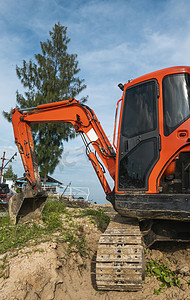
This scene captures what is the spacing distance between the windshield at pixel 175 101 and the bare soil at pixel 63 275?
223cm

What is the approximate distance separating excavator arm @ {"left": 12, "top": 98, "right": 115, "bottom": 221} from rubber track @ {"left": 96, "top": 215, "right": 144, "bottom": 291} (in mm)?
1893

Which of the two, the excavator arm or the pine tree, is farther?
the pine tree

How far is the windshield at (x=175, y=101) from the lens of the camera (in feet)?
13.0

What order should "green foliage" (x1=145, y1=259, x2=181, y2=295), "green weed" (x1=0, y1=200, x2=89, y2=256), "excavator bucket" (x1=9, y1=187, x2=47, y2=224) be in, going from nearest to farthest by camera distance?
"green foliage" (x1=145, y1=259, x2=181, y2=295), "green weed" (x1=0, y1=200, x2=89, y2=256), "excavator bucket" (x1=9, y1=187, x2=47, y2=224)

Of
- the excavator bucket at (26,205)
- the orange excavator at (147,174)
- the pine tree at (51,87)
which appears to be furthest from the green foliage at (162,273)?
the pine tree at (51,87)

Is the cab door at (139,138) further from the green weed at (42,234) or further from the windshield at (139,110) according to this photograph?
the green weed at (42,234)

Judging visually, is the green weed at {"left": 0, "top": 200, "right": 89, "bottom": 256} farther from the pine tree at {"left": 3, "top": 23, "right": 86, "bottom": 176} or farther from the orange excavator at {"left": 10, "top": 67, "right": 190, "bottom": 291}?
the pine tree at {"left": 3, "top": 23, "right": 86, "bottom": 176}

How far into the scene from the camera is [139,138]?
4.20 meters

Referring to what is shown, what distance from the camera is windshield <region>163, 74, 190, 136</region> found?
156 inches

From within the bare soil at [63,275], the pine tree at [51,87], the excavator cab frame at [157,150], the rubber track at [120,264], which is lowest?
the bare soil at [63,275]

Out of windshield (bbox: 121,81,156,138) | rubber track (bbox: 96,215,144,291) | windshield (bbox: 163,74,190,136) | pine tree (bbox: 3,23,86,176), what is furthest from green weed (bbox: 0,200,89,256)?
pine tree (bbox: 3,23,86,176)

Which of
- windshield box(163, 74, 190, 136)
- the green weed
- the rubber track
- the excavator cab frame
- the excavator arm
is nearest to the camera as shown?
the rubber track

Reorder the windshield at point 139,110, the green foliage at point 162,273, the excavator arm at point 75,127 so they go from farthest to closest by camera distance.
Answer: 1. the excavator arm at point 75,127
2. the windshield at point 139,110
3. the green foliage at point 162,273

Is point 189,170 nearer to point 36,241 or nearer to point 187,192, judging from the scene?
point 187,192
